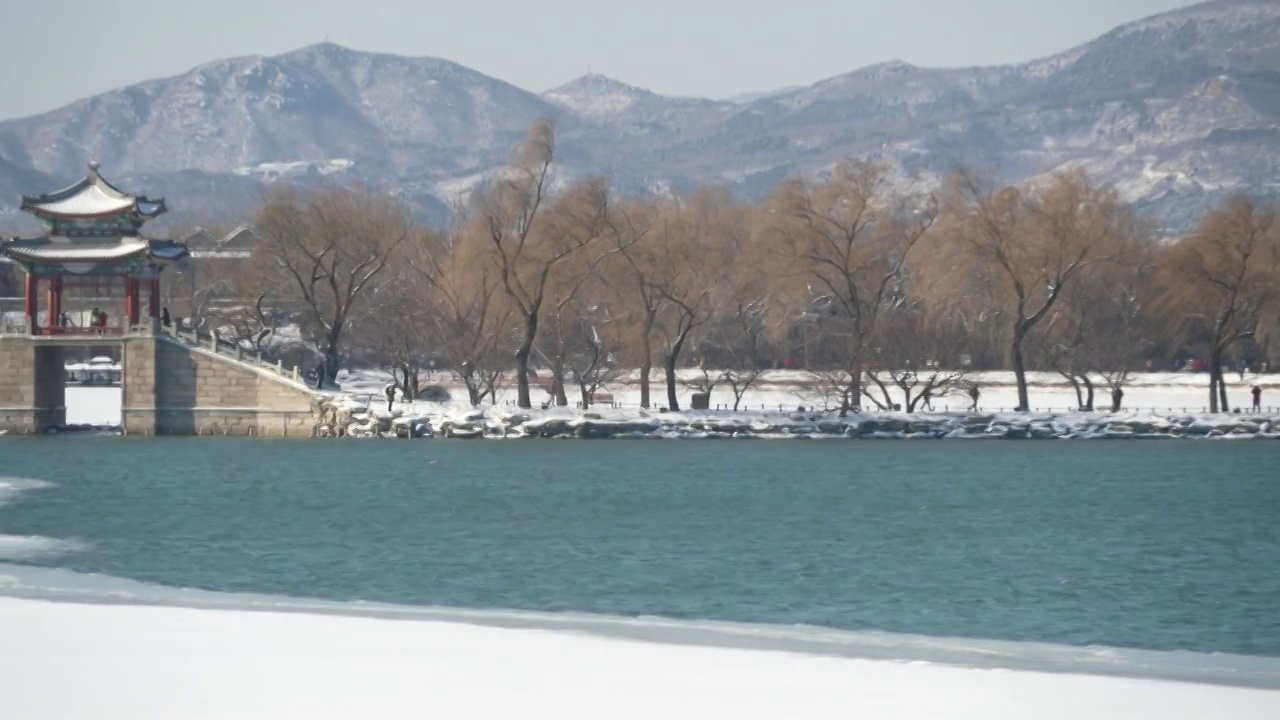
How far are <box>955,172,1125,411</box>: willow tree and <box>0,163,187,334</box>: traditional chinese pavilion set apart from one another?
31.7 m

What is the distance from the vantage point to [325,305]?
101m

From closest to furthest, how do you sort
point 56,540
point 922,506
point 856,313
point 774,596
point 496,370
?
1. point 774,596
2. point 56,540
3. point 922,506
4. point 856,313
5. point 496,370

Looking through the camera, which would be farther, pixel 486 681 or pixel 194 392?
pixel 194 392

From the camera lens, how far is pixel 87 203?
246 feet

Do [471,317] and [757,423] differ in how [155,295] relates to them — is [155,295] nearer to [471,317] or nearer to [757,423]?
[471,317]

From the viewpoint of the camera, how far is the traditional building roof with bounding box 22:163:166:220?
2913 inches

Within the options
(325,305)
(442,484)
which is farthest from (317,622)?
(325,305)

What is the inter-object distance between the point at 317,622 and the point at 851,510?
21.7 metres

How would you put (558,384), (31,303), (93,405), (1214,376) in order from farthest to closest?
(93,405)
(558,384)
(31,303)
(1214,376)

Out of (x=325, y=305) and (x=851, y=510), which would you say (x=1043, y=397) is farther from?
(x=851, y=510)

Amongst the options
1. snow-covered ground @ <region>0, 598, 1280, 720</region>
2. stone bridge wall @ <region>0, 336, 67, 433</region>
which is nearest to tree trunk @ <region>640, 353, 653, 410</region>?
stone bridge wall @ <region>0, 336, 67, 433</region>

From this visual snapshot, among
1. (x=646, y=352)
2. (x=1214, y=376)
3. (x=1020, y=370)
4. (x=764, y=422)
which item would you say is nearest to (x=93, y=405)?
(x=646, y=352)

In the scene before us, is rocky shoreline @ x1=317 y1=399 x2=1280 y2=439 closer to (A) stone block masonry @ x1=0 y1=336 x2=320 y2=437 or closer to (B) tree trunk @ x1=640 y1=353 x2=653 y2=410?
(A) stone block masonry @ x1=0 y1=336 x2=320 y2=437

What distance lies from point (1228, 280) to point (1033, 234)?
789 centimetres
